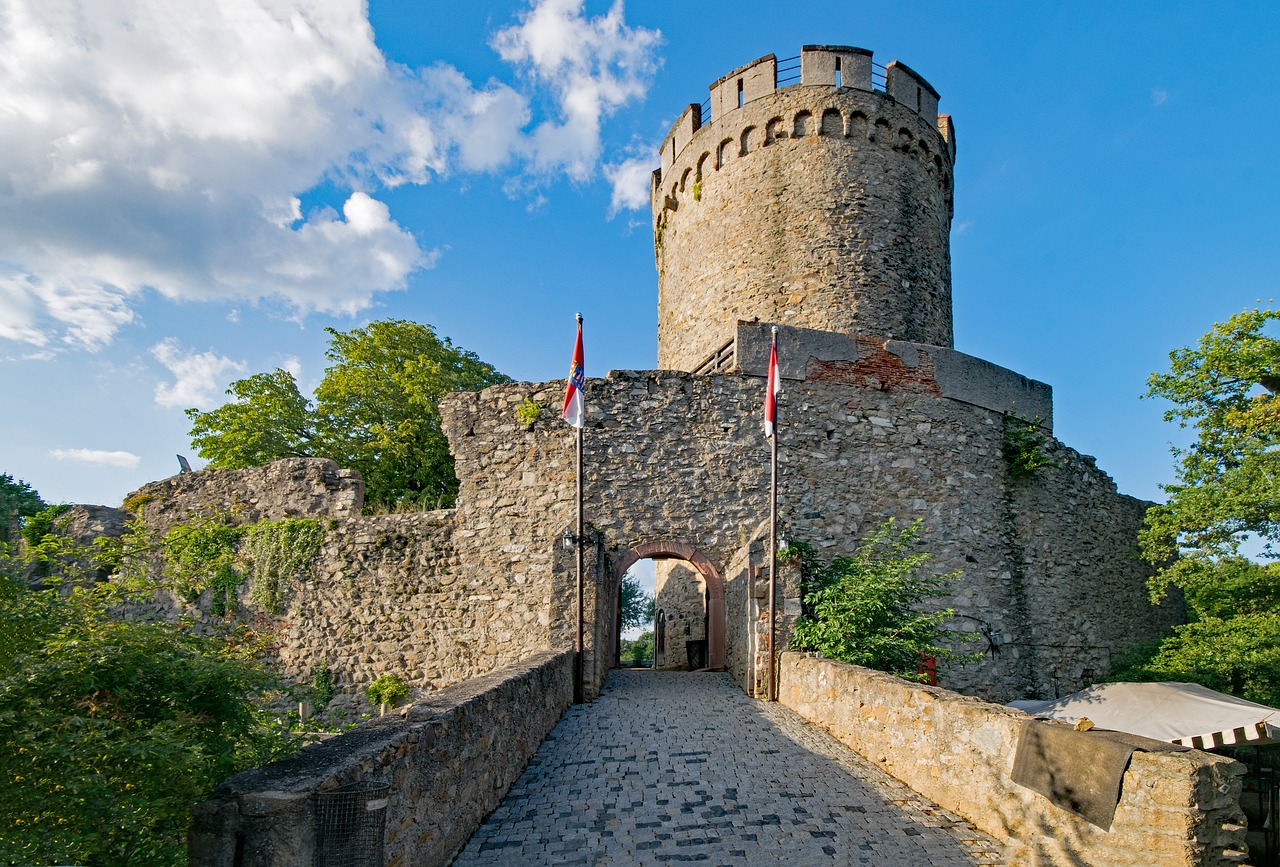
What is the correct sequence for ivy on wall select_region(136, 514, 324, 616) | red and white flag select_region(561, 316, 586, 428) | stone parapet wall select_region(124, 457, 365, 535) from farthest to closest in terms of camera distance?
stone parapet wall select_region(124, 457, 365, 535)
ivy on wall select_region(136, 514, 324, 616)
red and white flag select_region(561, 316, 586, 428)

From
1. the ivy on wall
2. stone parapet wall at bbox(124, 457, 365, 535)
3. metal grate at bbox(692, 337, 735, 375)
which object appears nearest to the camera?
metal grate at bbox(692, 337, 735, 375)

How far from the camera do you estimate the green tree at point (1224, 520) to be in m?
12.4

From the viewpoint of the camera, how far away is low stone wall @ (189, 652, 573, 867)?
3078 millimetres

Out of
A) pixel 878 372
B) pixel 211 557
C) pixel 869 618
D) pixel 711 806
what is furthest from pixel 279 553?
pixel 878 372

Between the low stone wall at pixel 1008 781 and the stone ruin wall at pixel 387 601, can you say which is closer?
the low stone wall at pixel 1008 781

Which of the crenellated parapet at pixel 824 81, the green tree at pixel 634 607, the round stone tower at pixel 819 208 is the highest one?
the crenellated parapet at pixel 824 81

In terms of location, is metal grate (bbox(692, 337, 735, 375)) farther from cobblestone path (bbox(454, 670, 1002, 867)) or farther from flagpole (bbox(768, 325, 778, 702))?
cobblestone path (bbox(454, 670, 1002, 867))

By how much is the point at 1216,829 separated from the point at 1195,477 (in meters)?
13.0

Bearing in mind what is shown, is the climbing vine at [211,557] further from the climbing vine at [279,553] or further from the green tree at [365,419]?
the green tree at [365,419]

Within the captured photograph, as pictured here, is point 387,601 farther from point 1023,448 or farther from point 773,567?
point 1023,448

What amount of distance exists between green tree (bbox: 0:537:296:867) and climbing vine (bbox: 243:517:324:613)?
992cm

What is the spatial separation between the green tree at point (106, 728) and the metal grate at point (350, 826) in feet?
1.98

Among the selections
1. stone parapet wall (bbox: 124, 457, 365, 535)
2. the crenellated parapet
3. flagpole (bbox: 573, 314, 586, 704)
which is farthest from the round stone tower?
stone parapet wall (bbox: 124, 457, 365, 535)

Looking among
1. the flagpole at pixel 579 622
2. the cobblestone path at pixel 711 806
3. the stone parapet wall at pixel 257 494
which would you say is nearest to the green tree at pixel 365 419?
the stone parapet wall at pixel 257 494
